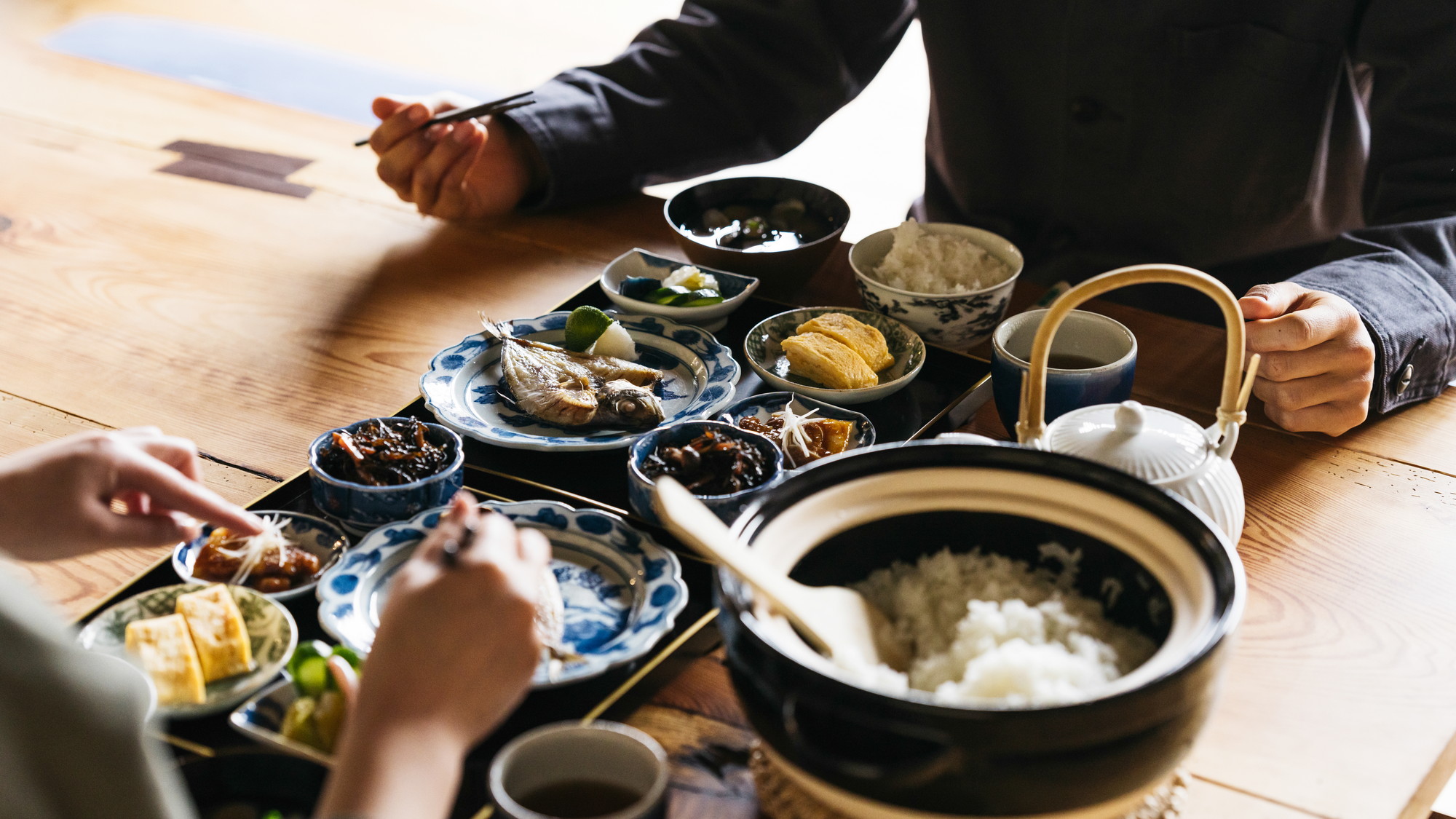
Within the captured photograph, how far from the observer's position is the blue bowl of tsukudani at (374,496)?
1.10 metres

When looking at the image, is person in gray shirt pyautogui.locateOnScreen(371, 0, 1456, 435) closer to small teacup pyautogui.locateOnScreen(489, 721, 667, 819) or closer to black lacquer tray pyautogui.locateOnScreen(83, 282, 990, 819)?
black lacquer tray pyautogui.locateOnScreen(83, 282, 990, 819)

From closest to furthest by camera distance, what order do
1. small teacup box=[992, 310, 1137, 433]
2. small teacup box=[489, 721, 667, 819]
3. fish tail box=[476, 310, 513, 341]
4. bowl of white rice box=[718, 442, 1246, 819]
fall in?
1. bowl of white rice box=[718, 442, 1246, 819]
2. small teacup box=[489, 721, 667, 819]
3. small teacup box=[992, 310, 1137, 433]
4. fish tail box=[476, 310, 513, 341]

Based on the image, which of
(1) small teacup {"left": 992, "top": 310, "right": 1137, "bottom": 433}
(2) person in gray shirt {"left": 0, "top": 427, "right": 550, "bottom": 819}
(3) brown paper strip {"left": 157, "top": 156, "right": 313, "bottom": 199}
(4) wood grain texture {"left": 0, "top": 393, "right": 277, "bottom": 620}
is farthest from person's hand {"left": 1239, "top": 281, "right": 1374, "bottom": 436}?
(3) brown paper strip {"left": 157, "top": 156, "right": 313, "bottom": 199}

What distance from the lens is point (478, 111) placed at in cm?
187

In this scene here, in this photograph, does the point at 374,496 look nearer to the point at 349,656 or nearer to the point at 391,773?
the point at 349,656

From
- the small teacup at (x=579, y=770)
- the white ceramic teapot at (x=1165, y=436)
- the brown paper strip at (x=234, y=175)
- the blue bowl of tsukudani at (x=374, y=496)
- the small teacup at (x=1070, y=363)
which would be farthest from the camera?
the brown paper strip at (x=234, y=175)

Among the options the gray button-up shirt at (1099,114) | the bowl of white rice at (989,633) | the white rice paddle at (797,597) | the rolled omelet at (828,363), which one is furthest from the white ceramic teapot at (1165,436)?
the gray button-up shirt at (1099,114)

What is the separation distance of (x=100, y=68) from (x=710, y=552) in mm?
2441

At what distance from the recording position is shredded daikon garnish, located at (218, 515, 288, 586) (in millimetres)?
1030

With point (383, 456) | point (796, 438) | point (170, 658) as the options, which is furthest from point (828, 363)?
point (170, 658)

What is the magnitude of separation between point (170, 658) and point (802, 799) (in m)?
0.52

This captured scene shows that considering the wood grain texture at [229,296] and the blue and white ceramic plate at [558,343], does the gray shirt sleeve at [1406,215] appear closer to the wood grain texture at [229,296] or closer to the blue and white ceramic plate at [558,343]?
the blue and white ceramic plate at [558,343]

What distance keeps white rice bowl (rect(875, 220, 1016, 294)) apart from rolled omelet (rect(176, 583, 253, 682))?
0.96 m

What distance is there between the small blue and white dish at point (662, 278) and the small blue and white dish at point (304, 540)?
58 cm
